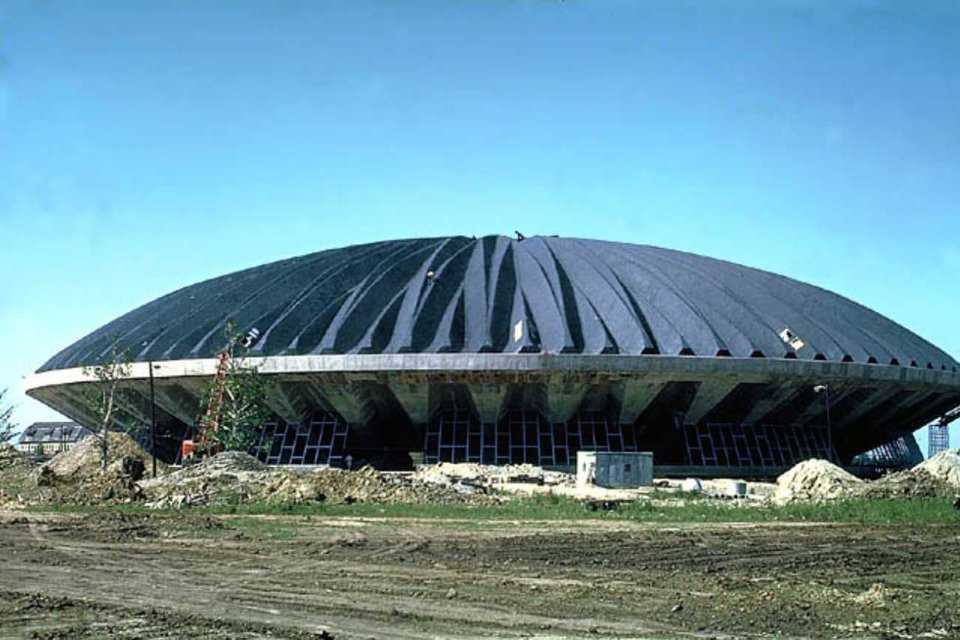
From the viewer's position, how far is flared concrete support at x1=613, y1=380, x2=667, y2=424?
45.6 m

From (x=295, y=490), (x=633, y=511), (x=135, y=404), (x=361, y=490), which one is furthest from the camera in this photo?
(x=135, y=404)

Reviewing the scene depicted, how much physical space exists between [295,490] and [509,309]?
18.7 metres

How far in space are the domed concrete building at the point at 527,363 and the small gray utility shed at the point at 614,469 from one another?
614cm

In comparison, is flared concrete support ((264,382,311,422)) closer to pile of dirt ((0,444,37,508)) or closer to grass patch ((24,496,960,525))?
pile of dirt ((0,444,37,508))

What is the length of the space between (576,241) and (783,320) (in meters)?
13.0

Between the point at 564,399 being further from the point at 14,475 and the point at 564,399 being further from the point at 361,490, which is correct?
the point at 14,475

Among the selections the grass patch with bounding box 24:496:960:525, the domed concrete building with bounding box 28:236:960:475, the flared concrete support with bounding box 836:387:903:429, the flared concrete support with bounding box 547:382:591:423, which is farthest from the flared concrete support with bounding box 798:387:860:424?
the grass patch with bounding box 24:496:960:525

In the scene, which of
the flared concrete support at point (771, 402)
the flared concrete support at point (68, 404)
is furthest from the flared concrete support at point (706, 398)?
the flared concrete support at point (68, 404)

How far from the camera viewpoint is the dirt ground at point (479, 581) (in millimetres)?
11734

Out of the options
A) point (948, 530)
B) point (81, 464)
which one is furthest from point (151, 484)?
point (948, 530)

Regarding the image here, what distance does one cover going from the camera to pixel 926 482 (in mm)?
34719

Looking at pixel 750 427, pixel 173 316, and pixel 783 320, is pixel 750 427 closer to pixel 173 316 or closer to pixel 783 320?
pixel 783 320

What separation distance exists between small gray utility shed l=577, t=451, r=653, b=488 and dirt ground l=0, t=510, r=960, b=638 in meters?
13.7

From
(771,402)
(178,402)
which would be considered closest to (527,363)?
(771,402)
